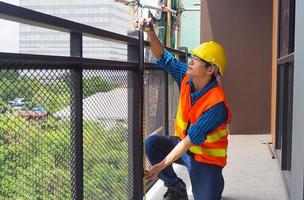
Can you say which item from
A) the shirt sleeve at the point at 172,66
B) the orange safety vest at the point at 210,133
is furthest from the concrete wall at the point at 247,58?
the orange safety vest at the point at 210,133

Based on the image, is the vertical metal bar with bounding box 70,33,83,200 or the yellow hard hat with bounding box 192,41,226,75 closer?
the vertical metal bar with bounding box 70,33,83,200

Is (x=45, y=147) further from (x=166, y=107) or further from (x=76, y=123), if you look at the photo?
(x=166, y=107)

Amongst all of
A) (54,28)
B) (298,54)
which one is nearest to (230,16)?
(298,54)

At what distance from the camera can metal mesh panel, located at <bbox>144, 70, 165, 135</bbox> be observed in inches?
155

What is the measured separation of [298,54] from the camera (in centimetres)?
248

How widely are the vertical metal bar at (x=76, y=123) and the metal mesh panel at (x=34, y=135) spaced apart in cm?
5

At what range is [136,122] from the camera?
315cm

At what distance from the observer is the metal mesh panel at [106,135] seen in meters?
2.40

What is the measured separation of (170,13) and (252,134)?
3.52 meters

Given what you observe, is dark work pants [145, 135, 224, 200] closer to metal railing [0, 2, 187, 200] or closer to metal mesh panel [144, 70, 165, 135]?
metal railing [0, 2, 187, 200]

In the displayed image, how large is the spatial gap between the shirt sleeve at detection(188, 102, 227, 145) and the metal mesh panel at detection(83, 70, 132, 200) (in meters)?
0.44

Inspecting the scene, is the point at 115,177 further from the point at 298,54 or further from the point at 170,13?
the point at 170,13

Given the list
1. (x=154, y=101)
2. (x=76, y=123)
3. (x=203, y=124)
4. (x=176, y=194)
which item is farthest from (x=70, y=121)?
(x=154, y=101)

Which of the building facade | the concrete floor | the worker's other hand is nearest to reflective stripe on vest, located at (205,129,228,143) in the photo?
the worker's other hand
